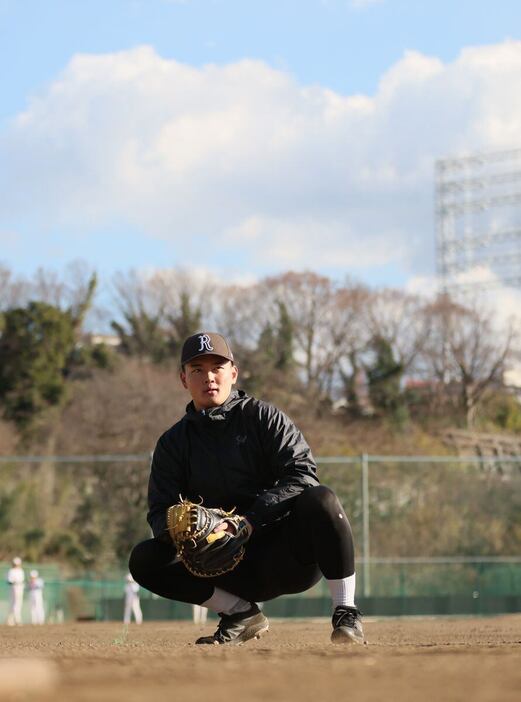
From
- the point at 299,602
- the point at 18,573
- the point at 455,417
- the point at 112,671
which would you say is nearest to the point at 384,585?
the point at 299,602

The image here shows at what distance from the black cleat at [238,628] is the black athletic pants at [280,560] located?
0.09 metres

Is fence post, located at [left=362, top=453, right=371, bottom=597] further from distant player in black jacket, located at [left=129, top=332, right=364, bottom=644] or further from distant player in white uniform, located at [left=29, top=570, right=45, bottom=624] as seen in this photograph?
distant player in black jacket, located at [left=129, top=332, right=364, bottom=644]

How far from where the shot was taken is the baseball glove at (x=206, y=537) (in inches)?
221

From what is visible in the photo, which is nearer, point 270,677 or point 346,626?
point 270,677

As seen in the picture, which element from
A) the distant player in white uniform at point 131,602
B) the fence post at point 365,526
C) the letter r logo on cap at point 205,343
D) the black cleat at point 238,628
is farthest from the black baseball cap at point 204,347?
the fence post at point 365,526

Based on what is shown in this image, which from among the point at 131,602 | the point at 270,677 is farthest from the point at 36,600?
the point at 270,677

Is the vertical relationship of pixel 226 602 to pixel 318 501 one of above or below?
below

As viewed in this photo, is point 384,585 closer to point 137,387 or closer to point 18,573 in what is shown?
point 18,573

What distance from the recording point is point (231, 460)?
5953mm

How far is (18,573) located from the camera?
70.7 feet

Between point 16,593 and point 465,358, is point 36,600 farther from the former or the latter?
point 465,358

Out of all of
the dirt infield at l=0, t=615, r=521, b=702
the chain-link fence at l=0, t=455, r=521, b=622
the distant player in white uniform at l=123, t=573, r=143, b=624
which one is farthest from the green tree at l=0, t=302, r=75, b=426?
the dirt infield at l=0, t=615, r=521, b=702

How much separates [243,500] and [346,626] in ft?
2.68

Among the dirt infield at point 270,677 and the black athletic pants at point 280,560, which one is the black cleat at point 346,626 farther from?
the dirt infield at point 270,677
